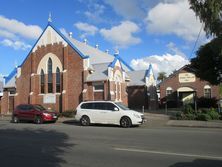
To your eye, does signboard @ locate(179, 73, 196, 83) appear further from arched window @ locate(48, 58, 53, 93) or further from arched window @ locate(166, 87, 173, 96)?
arched window @ locate(48, 58, 53, 93)

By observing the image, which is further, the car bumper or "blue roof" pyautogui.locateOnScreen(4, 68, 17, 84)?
"blue roof" pyautogui.locateOnScreen(4, 68, 17, 84)

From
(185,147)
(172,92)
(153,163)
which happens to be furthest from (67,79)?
(153,163)

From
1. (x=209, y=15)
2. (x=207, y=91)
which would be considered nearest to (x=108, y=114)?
(x=209, y=15)

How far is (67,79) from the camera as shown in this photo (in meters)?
37.8

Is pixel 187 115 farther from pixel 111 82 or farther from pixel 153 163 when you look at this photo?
pixel 153 163

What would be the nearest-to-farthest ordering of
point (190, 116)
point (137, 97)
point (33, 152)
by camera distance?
point (33, 152) < point (190, 116) < point (137, 97)

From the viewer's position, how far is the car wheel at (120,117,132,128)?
858 inches

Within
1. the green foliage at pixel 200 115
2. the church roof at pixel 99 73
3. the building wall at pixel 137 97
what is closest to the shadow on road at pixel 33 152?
the green foliage at pixel 200 115

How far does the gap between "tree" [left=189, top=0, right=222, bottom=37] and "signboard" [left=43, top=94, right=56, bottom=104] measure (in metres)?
24.1

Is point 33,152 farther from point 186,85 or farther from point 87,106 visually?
point 186,85

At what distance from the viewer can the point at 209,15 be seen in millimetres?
17453

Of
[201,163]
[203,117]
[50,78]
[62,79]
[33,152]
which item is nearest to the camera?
[201,163]

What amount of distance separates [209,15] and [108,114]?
9.19m

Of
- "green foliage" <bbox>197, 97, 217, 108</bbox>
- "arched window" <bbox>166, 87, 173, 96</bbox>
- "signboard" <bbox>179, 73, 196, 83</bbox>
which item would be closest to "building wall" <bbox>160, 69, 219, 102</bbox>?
"arched window" <bbox>166, 87, 173, 96</bbox>
